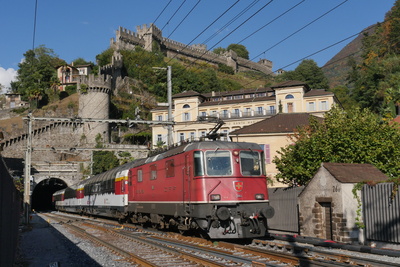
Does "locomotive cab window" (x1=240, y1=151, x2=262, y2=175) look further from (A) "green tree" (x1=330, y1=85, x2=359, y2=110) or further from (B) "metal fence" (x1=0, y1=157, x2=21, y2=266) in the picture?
(A) "green tree" (x1=330, y1=85, x2=359, y2=110)

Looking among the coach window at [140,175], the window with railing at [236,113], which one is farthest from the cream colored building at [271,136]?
the window with railing at [236,113]

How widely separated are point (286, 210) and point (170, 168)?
6400mm

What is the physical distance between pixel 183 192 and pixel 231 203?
211cm

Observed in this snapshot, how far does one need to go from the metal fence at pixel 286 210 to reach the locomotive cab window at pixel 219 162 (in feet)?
18.5

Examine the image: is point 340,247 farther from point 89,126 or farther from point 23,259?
point 89,126

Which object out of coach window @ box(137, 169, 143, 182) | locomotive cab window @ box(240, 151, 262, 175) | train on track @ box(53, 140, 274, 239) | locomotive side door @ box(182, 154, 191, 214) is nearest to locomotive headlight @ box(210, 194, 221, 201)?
train on track @ box(53, 140, 274, 239)

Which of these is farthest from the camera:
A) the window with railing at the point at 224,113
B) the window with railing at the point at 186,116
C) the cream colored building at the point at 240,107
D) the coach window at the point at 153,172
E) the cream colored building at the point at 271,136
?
the window with railing at the point at 186,116

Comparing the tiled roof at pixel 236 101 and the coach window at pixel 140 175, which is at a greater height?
the tiled roof at pixel 236 101

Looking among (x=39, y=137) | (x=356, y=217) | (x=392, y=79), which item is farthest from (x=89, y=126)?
(x=356, y=217)

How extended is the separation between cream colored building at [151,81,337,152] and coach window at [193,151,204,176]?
50.4 meters

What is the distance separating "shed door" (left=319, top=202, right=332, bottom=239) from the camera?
1656 centimetres

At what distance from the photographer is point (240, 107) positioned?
237 feet

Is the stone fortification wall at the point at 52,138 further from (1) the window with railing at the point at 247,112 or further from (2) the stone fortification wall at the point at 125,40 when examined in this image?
(2) the stone fortification wall at the point at 125,40

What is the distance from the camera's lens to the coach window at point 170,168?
17.1 meters
